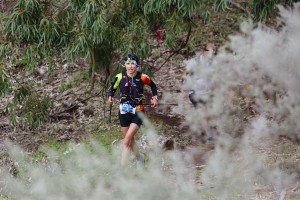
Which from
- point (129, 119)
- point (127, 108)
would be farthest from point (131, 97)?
point (129, 119)

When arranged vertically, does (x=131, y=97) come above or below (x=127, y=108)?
above

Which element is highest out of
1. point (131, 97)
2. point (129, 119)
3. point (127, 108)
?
point (131, 97)

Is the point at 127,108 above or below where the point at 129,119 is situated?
above

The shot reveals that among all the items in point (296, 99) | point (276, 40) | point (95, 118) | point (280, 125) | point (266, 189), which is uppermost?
point (276, 40)

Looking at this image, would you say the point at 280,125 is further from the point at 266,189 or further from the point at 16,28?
the point at 16,28

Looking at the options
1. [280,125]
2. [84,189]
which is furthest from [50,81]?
[84,189]

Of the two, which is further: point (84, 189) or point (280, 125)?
point (280, 125)

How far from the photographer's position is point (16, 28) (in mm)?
8883

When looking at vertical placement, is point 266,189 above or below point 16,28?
below

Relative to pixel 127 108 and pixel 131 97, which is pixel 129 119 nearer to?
pixel 127 108

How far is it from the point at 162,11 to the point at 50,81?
6.16m

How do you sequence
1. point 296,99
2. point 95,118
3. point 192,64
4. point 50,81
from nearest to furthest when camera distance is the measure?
Result: point 296,99
point 192,64
point 95,118
point 50,81

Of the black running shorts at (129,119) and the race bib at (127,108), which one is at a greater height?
the race bib at (127,108)

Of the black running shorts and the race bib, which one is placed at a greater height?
the race bib
